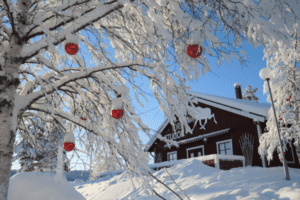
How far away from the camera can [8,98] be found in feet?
10.4

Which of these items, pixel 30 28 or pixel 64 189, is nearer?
pixel 30 28

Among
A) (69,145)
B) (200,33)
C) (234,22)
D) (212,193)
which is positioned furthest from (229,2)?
(212,193)

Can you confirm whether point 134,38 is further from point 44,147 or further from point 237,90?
point 237,90

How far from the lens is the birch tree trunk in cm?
296

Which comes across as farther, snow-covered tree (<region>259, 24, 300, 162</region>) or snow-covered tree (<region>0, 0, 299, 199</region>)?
snow-covered tree (<region>259, 24, 300, 162</region>)

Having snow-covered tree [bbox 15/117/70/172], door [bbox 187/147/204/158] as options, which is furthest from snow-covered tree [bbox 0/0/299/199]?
door [bbox 187/147/204/158]

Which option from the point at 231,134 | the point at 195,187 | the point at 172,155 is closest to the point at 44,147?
the point at 195,187

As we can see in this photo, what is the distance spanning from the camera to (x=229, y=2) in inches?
97.6

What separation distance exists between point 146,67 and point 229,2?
1.60m

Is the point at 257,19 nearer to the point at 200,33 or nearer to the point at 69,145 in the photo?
the point at 200,33

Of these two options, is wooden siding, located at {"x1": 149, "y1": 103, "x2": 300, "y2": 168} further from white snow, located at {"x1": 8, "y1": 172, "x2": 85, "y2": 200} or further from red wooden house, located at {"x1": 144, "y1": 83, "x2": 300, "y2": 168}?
white snow, located at {"x1": 8, "y1": 172, "x2": 85, "y2": 200}

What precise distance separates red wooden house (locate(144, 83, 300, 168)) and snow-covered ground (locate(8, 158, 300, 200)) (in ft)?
9.46

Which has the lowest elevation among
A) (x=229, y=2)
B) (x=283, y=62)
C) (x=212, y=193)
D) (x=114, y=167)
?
(x=212, y=193)

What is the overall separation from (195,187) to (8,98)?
6.64 metres
